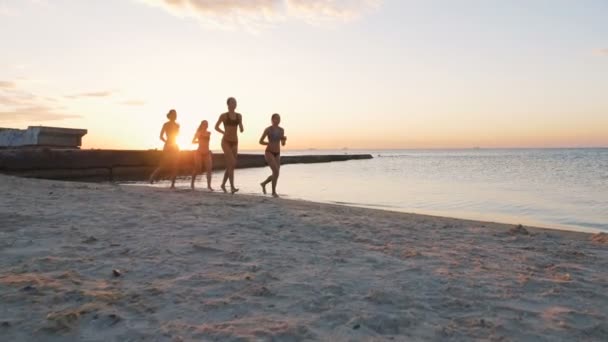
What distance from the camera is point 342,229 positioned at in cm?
549

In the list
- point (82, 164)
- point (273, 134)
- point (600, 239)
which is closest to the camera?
point (600, 239)

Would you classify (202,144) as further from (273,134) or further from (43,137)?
(43,137)

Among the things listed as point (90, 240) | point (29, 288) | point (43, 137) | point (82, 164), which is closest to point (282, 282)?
point (29, 288)

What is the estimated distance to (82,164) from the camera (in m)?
19.1

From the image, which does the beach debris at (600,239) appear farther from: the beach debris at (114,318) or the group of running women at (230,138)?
the group of running women at (230,138)

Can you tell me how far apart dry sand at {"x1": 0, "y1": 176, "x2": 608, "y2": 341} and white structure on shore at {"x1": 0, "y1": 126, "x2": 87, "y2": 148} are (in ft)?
59.7

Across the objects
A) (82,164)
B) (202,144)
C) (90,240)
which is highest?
(202,144)

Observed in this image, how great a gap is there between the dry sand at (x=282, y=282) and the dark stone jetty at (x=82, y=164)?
440 inches

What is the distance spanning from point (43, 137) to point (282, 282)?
22.1m

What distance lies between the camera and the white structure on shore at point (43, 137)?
70.6 ft

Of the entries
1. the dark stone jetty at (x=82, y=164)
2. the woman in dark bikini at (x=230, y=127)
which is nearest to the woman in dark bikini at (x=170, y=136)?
the woman in dark bikini at (x=230, y=127)

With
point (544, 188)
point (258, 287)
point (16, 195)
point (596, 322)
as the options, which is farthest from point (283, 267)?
point (544, 188)

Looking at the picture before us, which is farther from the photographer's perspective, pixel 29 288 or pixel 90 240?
pixel 90 240

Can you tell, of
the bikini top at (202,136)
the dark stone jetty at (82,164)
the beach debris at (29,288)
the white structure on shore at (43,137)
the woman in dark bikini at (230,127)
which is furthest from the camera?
the white structure on shore at (43,137)
